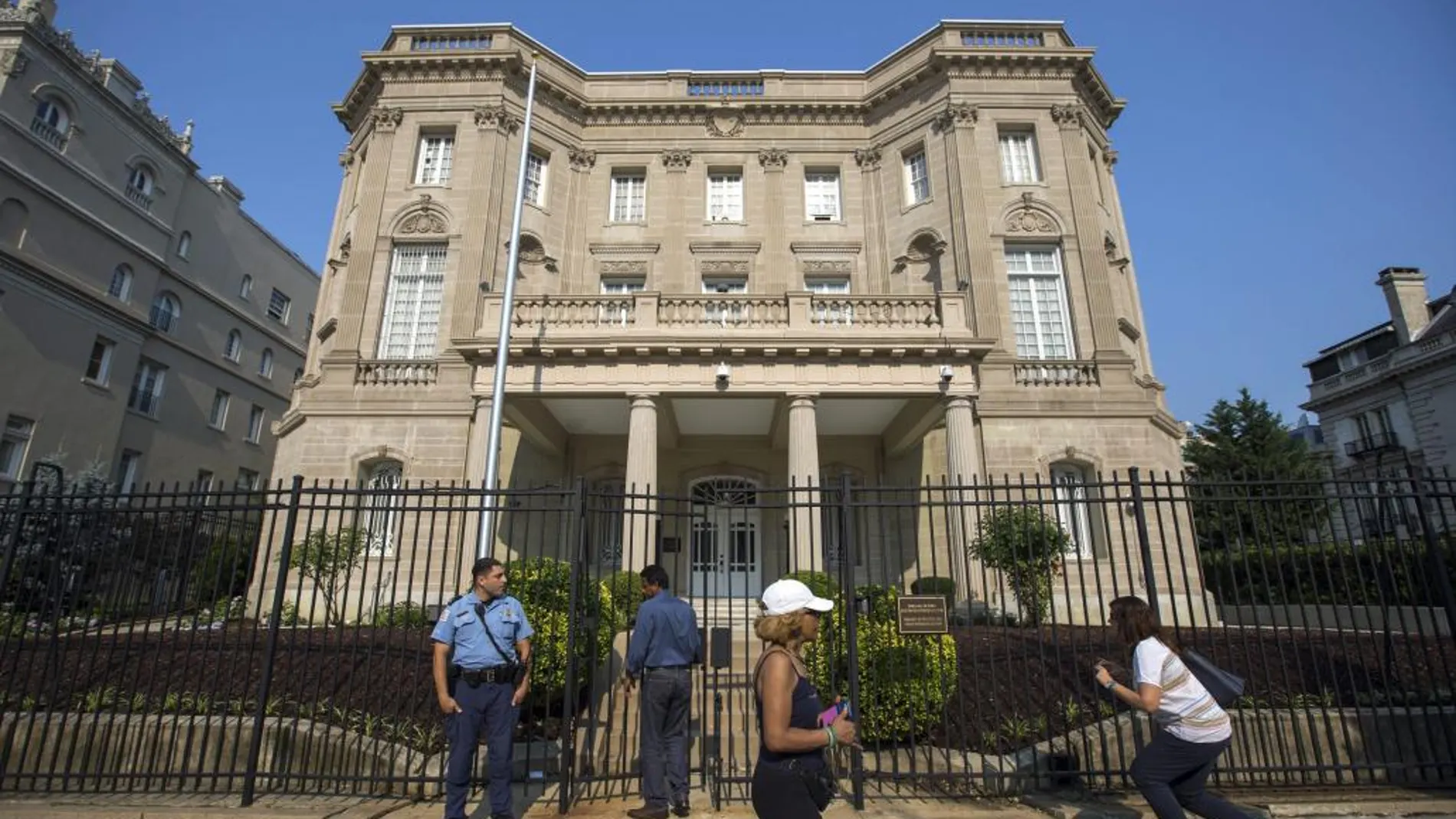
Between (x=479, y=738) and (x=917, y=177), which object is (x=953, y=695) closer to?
(x=479, y=738)

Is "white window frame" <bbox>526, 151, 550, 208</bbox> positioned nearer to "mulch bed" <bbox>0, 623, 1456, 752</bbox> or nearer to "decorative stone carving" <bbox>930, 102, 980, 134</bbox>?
"decorative stone carving" <bbox>930, 102, 980, 134</bbox>

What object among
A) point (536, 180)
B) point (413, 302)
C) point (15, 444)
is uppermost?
point (536, 180)

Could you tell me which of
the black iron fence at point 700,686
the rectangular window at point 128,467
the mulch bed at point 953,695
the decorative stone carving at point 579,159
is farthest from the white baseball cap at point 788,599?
the rectangular window at point 128,467

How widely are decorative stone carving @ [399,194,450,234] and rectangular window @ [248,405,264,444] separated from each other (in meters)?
18.9

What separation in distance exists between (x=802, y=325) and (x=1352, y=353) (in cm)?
3825

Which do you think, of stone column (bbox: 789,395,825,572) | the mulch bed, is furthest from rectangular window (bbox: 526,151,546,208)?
the mulch bed

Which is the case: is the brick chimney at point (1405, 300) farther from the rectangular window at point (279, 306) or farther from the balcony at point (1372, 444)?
the rectangular window at point (279, 306)

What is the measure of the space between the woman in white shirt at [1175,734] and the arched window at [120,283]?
33715mm

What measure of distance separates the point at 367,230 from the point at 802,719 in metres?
20.1

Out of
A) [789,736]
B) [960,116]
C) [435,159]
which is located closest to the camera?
[789,736]

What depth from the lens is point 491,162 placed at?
19750 millimetres

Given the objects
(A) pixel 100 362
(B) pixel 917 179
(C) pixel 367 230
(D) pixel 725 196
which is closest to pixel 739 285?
(D) pixel 725 196

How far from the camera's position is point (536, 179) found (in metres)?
21.2

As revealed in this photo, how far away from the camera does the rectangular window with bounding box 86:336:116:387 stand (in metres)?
24.5
